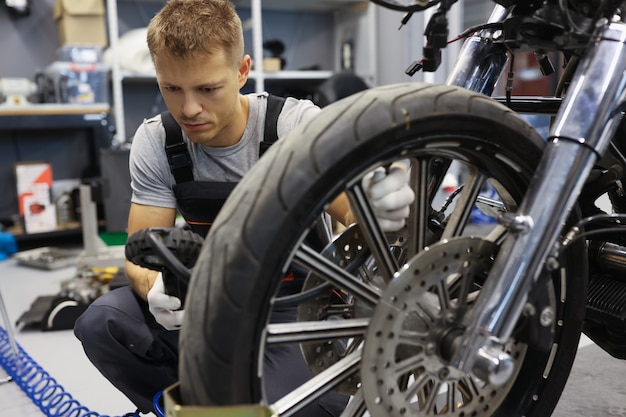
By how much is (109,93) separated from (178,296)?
343 cm

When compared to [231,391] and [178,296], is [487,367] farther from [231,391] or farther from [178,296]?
[178,296]

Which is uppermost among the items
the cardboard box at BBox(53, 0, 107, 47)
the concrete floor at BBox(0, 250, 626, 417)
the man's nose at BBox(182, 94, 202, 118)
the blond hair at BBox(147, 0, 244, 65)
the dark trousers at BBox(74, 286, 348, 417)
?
the cardboard box at BBox(53, 0, 107, 47)

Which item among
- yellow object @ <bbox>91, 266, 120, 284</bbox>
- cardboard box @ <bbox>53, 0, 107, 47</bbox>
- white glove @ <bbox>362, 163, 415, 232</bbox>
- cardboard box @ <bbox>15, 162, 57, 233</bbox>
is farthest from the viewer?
cardboard box @ <bbox>53, 0, 107, 47</bbox>

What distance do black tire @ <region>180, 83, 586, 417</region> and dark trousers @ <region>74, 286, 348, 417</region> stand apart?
0.85 ft

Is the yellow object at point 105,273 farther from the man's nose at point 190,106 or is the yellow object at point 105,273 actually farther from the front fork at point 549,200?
the front fork at point 549,200

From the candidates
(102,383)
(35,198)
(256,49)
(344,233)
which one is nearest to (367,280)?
(344,233)

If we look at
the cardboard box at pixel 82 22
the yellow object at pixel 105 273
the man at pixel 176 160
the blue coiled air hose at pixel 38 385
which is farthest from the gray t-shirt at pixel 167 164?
the cardboard box at pixel 82 22

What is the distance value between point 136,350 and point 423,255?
25.9 inches

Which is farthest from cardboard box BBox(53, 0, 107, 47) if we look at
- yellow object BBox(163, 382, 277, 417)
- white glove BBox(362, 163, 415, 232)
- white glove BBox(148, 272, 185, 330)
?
yellow object BBox(163, 382, 277, 417)

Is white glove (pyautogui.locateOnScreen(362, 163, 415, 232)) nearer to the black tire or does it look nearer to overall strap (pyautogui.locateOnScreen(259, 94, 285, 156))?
the black tire

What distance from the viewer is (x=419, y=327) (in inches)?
28.7

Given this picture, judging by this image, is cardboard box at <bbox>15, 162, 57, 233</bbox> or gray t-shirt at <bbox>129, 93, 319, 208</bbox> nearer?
gray t-shirt at <bbox>129, 93, 319, 208</bbox>

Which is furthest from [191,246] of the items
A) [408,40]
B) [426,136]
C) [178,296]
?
[408,40]

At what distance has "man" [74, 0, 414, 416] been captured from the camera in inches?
40.7
